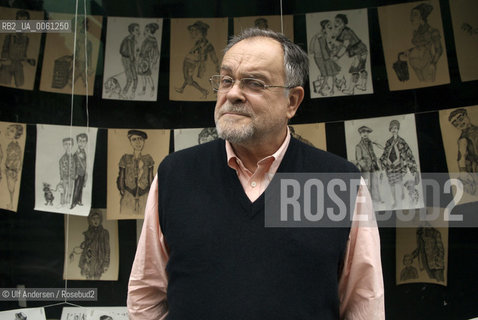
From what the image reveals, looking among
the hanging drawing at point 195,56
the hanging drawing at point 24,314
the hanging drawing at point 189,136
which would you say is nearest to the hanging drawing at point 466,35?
the hanging drawing at point 195,56

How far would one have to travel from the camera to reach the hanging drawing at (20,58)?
1.90 metres

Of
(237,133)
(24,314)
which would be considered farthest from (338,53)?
(24,314)

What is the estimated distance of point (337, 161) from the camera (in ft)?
4.39

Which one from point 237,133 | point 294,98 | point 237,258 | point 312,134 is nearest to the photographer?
point 237,258

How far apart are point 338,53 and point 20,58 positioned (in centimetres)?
132

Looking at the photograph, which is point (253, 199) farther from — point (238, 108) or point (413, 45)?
point (413, 45)

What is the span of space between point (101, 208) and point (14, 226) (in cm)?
36

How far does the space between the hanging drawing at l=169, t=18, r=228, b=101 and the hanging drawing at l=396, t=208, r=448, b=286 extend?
94 cm

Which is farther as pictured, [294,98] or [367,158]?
[367,158]

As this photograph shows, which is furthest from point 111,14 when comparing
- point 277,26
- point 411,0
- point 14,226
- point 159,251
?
point 411,0

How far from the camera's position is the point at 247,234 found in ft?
3.90

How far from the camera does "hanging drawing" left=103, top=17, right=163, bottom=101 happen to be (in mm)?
1914

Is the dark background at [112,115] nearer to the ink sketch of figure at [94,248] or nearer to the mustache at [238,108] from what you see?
the ink sketch of figure at [94,248]

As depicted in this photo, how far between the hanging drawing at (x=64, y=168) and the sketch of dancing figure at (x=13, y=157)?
0.26 feet
